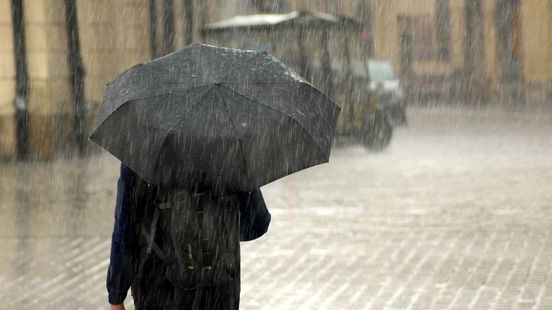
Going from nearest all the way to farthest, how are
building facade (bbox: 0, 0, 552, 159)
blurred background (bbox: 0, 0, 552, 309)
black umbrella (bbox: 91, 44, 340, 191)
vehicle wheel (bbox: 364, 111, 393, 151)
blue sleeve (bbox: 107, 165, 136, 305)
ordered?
black umbrella (bbox: 91, 44, 340, 191) < blue sleeve (bbox: 107, 165, 136, 305) < blurred background (bbox: 0, 0, 552, 309) < building facade (bbox: 0, 0, 552, 159) < vehicle wheel (bbox: 364, 111, 393, 151)

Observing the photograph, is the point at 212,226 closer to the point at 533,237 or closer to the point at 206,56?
the point at 206,56

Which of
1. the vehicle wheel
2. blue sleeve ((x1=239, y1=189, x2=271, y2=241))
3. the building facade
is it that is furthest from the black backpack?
the vehicle wheel

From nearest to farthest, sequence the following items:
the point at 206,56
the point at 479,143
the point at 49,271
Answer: the point at 206,56 → the point at 49,271 → the point at 479,143

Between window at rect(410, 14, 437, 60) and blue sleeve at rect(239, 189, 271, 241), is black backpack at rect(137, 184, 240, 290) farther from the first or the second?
window at rect(410, 14, 437, 60)

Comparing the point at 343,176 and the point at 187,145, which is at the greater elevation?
the point at 187,145

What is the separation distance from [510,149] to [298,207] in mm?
8333

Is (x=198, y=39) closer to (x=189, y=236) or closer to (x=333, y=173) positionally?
(x=333, y=173)

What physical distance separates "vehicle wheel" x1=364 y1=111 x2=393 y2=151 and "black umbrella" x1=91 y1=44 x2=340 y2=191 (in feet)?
57.3

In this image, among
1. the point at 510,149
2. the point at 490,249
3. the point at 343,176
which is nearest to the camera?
the point at 490,249

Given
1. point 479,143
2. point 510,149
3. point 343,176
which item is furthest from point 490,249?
point 479,143

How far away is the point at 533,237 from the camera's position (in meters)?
9.51

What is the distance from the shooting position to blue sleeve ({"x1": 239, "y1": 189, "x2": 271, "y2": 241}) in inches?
155

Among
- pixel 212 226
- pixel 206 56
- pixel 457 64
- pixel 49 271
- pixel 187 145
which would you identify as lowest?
pixel 457 64

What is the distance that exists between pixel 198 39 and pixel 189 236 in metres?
25.6
